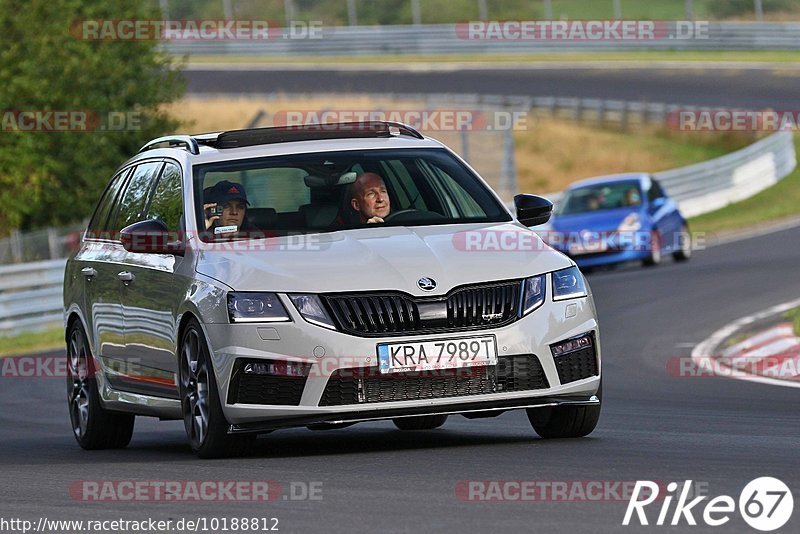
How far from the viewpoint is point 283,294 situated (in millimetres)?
8359

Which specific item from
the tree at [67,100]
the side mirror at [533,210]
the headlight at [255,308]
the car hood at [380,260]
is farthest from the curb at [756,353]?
the tree at [67,100]

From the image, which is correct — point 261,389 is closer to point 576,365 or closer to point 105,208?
point 576,365

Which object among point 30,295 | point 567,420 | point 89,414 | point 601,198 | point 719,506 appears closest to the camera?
point 719,506

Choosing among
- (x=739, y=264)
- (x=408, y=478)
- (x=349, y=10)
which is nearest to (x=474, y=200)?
(x=408, y=478)

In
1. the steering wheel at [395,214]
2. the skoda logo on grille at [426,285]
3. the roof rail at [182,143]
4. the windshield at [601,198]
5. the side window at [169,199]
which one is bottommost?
the windshield at [601,198]

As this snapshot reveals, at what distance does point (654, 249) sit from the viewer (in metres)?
26.4

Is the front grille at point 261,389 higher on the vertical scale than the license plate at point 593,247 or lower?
higher

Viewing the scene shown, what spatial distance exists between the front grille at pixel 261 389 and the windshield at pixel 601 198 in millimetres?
18905

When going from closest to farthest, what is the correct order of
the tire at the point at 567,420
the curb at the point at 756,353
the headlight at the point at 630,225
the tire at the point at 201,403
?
the tire at the point at 201,403 < the tire at the point at 567,420 < the curb at the point at 756,353 < the headlight at the point at 630,225

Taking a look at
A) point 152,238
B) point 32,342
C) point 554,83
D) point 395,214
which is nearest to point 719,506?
point 395,214

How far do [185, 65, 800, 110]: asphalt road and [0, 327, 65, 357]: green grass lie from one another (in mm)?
28826

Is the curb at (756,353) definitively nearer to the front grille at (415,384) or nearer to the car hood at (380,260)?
the car hood at (380,260)

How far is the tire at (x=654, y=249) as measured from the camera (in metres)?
26.3

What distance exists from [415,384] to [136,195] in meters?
2.92
